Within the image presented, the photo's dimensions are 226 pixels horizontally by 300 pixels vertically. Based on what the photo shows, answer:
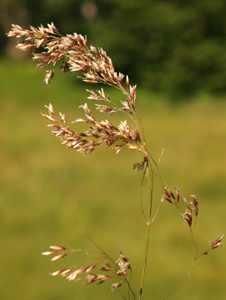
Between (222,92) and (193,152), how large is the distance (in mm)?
6919

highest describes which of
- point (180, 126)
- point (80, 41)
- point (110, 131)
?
point (180, 126)

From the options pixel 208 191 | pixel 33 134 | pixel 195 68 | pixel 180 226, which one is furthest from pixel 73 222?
pixel 195 68

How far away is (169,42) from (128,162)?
24.8 ft

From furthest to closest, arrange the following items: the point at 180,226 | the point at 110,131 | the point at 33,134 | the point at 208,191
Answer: the point at 33,134 → the point at 208,191 → the point at 180,226 → the point at 110,131

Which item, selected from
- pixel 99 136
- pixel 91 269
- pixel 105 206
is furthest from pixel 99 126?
pixel 105 206

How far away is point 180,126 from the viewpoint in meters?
15.3

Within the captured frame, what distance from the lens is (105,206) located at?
34.3 feet

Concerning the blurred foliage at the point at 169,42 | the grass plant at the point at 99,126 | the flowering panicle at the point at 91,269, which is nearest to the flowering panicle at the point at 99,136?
the grass plant at the point at 99,126

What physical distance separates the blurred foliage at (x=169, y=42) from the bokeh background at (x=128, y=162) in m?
0.04

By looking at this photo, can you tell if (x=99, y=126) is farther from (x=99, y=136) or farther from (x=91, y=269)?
(x=91, y=269)

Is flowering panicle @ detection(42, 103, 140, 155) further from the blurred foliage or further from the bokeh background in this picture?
the blurred foliage

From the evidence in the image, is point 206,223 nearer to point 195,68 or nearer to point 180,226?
point 180,226

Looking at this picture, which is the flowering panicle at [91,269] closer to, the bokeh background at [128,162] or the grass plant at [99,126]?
the grass plant at [99,126]

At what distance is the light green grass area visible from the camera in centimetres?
764
